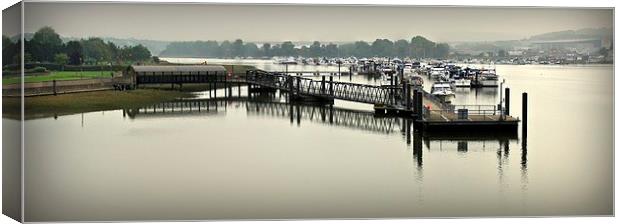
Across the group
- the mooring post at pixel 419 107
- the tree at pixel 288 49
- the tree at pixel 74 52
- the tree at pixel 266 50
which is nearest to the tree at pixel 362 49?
the tree at pixel 288 49

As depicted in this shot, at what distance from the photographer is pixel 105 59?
2161 cm

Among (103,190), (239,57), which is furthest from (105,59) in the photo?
(103,190)

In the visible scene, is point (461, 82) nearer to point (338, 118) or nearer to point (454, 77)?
point (454, 77)

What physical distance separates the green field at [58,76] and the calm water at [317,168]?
0.54m

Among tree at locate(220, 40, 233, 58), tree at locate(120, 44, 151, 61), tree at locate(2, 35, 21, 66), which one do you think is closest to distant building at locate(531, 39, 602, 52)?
tree at locate(220, 40, 233, 58)

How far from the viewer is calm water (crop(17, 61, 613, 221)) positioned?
11.6 m

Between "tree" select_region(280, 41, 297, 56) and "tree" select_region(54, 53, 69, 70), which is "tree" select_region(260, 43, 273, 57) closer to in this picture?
"tree" select_region(280, 41, 297, 56)

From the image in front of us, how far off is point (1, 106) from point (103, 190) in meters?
2.51

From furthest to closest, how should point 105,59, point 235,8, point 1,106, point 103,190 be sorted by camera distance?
point 105,59
point 103,190
point 235,8
point 1,106

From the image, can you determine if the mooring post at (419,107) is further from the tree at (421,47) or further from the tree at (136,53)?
the tree at (136,53)

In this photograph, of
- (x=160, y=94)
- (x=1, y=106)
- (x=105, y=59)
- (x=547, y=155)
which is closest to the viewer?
(x=1, y=106)

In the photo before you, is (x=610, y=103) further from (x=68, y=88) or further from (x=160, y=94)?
(x=160, y=94)

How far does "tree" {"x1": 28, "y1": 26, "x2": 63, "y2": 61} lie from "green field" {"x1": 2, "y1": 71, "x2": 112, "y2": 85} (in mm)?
290

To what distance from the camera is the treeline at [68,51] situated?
10.7 m
